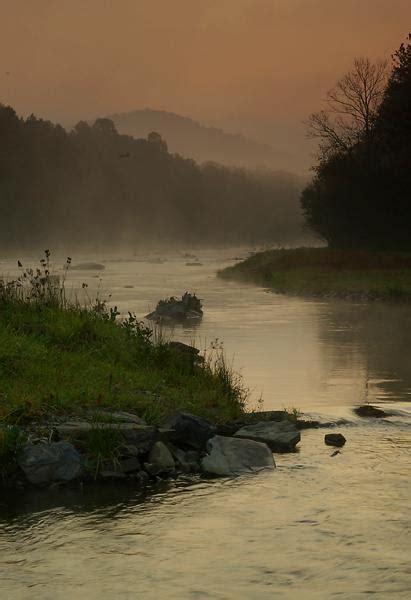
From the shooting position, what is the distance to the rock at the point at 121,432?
1251 cm

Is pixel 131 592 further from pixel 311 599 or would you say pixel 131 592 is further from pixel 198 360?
pixel 198 360

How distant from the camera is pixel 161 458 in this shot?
41.2 feet

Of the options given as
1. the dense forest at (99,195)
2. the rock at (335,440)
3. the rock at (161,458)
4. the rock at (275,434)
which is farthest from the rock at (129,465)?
the dense forest at (99,195)

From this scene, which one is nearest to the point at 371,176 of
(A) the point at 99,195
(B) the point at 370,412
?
(B) the point at 370,412

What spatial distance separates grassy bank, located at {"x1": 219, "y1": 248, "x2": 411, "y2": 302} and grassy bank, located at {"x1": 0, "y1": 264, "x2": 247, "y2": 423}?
86.3 feet

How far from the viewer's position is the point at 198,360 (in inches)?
720

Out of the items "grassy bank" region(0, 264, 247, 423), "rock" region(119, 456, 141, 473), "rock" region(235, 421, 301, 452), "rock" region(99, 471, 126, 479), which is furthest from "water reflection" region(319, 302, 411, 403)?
"rock" region(99, 471, 126, 479)

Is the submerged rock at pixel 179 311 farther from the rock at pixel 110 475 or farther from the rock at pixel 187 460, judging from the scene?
the rock at pixel 110 475

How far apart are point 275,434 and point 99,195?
155 metres

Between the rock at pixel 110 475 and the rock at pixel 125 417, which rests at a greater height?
the rock at pixel 125 417

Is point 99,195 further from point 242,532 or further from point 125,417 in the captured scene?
point 242,532

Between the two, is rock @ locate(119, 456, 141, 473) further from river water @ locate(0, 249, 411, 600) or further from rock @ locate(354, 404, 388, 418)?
rock @ locate(354, 404, 388, 418)

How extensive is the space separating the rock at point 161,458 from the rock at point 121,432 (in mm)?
96

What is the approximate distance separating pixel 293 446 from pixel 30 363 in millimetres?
4331
